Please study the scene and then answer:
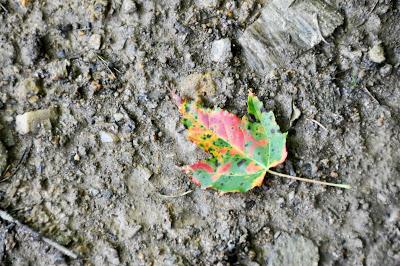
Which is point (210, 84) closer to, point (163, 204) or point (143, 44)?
point (143, 44)

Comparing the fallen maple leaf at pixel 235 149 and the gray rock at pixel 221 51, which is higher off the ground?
the gray rock at pixel 221 51

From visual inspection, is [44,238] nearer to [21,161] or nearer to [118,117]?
[21,161]

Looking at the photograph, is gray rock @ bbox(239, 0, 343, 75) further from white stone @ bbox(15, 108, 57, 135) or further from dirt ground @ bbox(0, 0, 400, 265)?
white stone @ bbox(15, 108, 57, 135)

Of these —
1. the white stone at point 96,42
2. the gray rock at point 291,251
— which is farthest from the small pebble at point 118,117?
the gray rock at point 291,251

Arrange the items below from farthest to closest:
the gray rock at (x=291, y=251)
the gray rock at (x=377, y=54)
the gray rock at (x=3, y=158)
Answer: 1. the gray rock at (x=377, y=54)
2. the gray rock at (x=3, y=158)
3. the gray rock at (x=291, y=251)

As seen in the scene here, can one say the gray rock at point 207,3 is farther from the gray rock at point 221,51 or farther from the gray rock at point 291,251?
the gray rock at point 291,251

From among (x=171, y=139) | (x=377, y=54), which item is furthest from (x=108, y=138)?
(x=377, y=54)

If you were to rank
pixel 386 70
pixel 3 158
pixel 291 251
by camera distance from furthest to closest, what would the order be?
pixel 386 70 → pixel 3 158 → pixel 291 251
